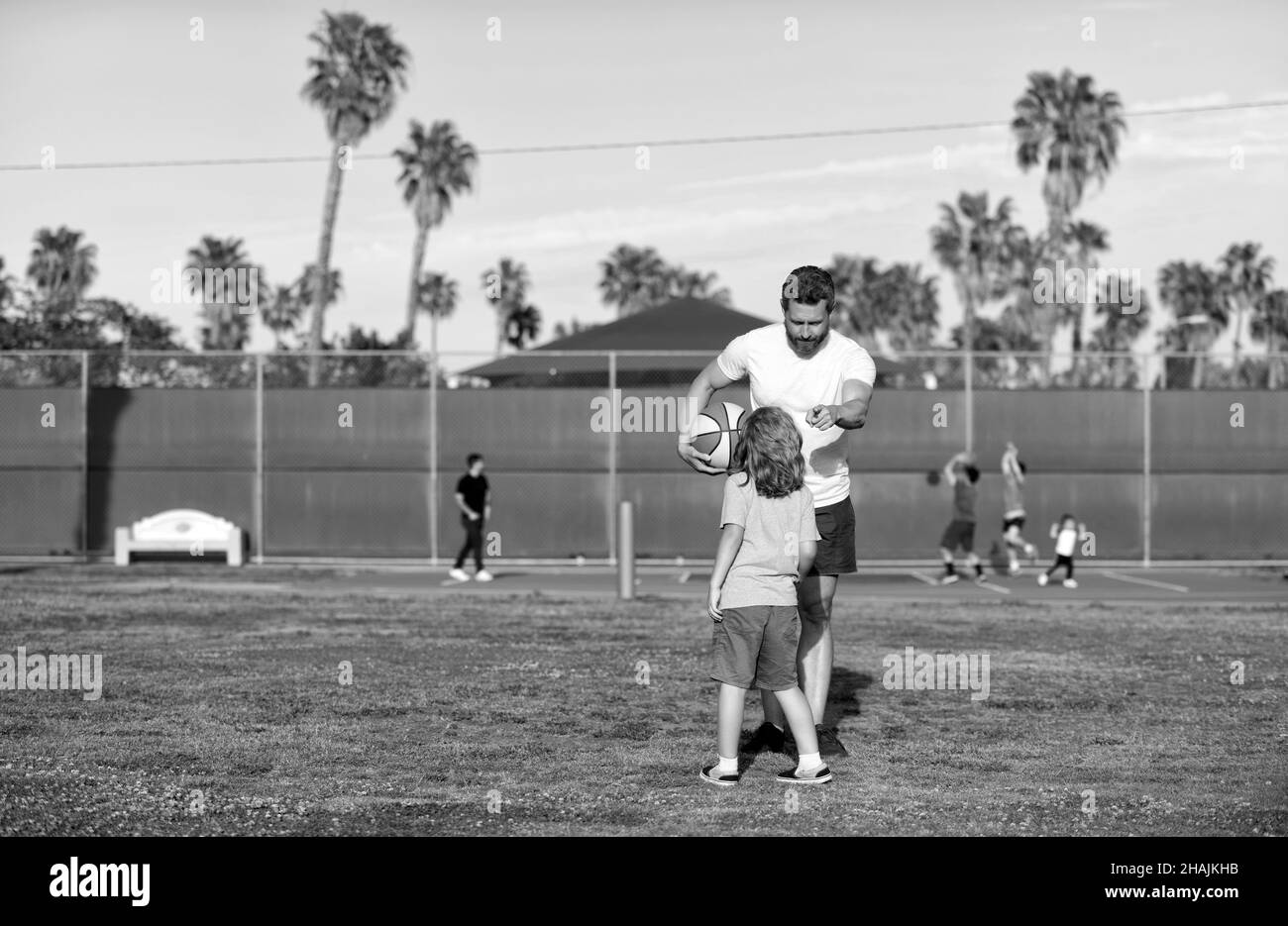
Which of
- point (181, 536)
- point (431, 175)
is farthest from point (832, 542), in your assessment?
point (431, 175)

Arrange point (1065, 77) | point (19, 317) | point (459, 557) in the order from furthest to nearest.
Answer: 1. point (1065, 77)
2. point (19, 317)
3. point (459, 557)

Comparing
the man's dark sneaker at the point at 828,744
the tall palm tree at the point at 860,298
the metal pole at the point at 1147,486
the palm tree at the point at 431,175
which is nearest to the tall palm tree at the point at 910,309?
the tall palm tree at the point at 860,298

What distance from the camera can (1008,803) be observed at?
648 centimetres

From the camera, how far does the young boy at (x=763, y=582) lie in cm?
687

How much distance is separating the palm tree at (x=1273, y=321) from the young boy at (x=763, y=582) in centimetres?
7173

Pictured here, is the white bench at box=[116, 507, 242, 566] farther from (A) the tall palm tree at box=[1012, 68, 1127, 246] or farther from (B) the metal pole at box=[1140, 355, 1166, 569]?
(A) the tall palm tree at box=[1012, 68, 1127, 246]

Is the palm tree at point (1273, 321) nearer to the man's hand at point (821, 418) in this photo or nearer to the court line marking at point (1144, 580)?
the court line marking at point (1144, 580)

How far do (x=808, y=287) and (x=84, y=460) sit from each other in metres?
18.2

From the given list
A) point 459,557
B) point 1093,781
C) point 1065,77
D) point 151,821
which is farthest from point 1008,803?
point 1065,77

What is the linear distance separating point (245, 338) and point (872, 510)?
52004mm

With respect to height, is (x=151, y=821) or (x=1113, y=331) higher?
(x=1113, y=331)

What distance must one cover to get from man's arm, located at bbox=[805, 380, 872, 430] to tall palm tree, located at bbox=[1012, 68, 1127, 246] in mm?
41672
